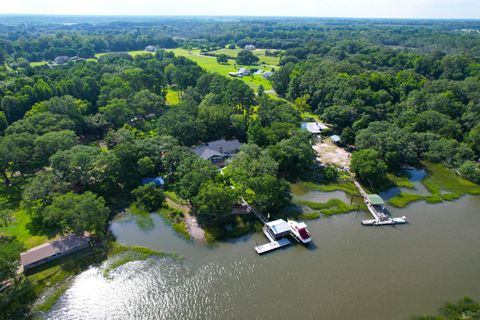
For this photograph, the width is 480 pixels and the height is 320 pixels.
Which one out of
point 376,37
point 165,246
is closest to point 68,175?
point 165,246

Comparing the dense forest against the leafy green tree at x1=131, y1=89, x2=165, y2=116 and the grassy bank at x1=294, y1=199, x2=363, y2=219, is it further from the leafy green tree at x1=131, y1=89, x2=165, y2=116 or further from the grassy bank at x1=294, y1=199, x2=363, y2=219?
the grassy bank at x1=294, y1=199, x2=363, y2=219

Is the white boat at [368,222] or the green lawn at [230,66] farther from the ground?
the green lawn at [230,66]

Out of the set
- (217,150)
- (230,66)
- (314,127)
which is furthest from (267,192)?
(230,66)

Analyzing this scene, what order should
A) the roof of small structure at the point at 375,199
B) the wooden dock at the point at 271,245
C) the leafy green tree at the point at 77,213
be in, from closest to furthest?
the leafy green tree at the point at 77,213
the wooden dock at the point at 271,245
the roof of small structure at the point at 375,199

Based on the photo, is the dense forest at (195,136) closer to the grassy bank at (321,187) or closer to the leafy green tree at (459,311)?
the grassy bank at (321,187)

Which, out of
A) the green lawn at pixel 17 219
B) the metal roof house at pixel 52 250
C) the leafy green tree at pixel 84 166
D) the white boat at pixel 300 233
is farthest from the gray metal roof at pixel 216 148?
the green lawn at pixel 17 219

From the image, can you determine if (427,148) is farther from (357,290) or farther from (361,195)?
(357,290)

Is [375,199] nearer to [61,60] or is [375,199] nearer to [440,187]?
[440,187]

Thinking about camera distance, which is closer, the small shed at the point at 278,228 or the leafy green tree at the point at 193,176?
the small shed at the point at 278,228
